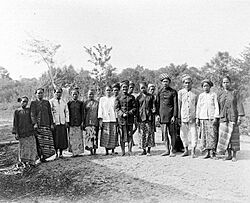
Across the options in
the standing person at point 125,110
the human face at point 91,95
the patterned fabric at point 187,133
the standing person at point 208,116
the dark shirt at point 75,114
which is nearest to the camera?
the standing person at point 208,116

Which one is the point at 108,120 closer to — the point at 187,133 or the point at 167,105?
the point at 167,105

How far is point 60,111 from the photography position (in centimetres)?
688

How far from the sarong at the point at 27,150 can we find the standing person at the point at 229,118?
4184mm

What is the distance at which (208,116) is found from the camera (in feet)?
21.0

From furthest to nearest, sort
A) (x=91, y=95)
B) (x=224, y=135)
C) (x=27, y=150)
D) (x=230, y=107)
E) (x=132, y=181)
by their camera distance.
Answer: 1. (x=91, y=95)
2. (x=27, y=150)
3. (x=224, y=135)
4. (x=230, y=107)
5. (x=132, y=181)

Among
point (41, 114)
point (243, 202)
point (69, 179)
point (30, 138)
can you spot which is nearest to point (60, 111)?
point (41, 114)

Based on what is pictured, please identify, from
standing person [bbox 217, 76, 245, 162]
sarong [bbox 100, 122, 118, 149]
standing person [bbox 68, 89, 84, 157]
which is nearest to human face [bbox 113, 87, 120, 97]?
sarong [bbox 100, 122, 118, 149]

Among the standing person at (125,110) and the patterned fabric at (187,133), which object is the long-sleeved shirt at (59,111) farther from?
the patterned fabric at (187,133)

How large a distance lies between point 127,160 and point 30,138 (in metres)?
2.29

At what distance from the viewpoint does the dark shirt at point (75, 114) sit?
702 cm

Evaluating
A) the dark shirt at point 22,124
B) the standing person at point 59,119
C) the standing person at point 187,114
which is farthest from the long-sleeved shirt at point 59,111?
the standing person at point 187,114

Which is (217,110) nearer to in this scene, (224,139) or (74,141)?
(224,139)


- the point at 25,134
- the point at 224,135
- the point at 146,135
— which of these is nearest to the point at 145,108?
the point at 146,135

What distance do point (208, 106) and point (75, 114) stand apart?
3.08m
